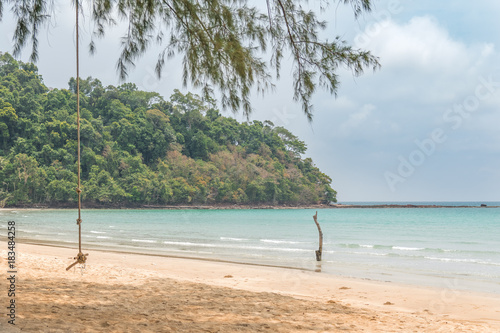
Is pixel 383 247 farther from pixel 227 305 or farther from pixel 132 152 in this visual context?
pixel 132 152

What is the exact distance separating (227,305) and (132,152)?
187 ft

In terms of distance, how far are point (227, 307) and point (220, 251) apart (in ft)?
32.7

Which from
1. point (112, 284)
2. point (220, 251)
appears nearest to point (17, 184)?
point (220, 251)

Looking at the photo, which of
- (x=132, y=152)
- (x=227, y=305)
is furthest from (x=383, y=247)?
(x=132, y=152)

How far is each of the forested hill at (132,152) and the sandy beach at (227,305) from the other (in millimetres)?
46302

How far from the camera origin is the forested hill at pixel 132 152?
5184 centimetres

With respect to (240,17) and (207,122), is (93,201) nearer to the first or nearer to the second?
(207,122)

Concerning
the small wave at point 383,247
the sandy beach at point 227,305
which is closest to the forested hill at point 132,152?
the small wave at point 383,247

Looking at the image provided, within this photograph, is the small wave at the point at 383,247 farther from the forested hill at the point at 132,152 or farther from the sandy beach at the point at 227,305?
the forested hill at the point at 132,152

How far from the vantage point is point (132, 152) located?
59.8m

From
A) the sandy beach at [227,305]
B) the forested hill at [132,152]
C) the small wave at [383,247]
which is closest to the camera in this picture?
the sandy beach at [227,305]

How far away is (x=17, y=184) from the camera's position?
164ft

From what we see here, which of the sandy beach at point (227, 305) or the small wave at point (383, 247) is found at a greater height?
the sandy beach at point (227, 305)

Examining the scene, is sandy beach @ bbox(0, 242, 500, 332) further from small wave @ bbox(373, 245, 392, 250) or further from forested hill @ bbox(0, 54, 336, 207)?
forested hill @ bbox(0, 54, 336, 207)
